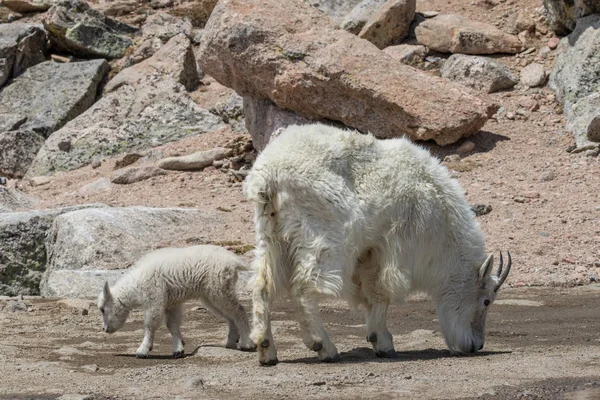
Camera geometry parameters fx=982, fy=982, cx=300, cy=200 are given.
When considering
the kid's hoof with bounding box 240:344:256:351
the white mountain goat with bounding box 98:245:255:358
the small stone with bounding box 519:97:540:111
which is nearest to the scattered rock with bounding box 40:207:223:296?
the white mountain goat with bounding box 98:245:255:358

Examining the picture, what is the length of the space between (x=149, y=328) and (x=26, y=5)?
22094mm

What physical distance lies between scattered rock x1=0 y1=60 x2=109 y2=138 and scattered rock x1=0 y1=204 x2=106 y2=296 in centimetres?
887

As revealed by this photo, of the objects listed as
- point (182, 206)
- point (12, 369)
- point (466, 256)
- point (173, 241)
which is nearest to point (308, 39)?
point (182, 206)

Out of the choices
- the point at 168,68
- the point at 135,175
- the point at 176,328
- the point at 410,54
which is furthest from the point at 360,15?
the point at 176,328

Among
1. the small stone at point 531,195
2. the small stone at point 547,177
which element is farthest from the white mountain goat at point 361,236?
the small stone at point 547,177

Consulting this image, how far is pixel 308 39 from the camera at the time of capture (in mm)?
17375

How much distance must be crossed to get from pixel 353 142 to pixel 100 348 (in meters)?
3.01

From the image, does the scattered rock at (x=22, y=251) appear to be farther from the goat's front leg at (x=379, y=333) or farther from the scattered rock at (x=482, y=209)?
the goat's front leg at (x=379, y=333)

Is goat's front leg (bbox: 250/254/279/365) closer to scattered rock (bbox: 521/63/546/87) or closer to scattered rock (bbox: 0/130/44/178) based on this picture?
scattered rock (bbox: 521/63/546/87)

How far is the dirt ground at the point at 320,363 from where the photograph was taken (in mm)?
6641

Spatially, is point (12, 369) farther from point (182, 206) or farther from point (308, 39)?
point (308, 39)

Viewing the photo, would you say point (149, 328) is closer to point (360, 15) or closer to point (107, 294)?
point (107, 294)

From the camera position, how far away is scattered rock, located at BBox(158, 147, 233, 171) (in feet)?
61.0

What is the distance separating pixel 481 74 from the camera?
19234mm
